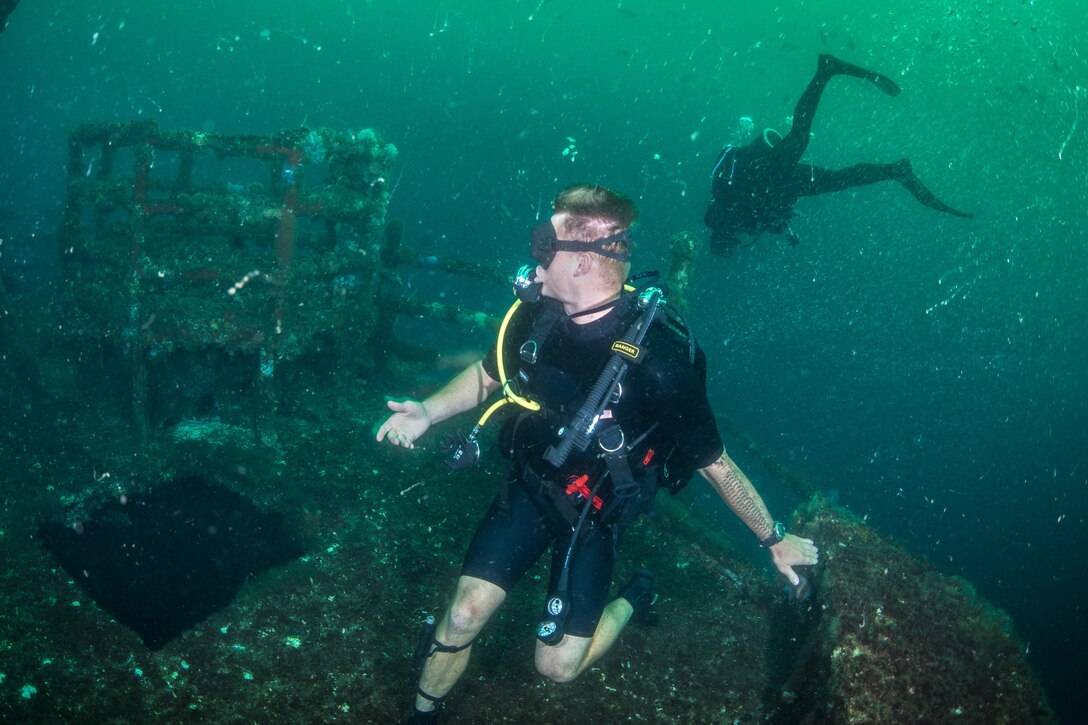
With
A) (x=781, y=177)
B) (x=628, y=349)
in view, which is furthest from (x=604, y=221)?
(x=781, y=177)

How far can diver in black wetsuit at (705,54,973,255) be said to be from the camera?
30.8 feet

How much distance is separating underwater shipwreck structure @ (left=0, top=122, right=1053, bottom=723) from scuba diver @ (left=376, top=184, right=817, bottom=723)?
23.5 inches

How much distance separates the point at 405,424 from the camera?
3.12m

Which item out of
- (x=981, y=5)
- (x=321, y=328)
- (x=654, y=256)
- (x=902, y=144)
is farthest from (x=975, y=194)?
(x=321, y=328)

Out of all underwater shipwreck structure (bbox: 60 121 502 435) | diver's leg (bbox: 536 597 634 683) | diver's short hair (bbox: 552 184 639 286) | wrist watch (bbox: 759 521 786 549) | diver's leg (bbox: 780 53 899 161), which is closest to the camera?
diver's short hair (bbox: 552 184 639 286)

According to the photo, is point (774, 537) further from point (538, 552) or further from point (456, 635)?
point (456, 635)

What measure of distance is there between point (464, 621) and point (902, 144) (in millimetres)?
139599

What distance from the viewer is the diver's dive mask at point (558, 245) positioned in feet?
9.72

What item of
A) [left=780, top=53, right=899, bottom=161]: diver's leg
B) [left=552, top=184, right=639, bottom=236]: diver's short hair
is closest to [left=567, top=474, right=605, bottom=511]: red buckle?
[left=552, top=184, right=639, bottom=236]: diver's short hair

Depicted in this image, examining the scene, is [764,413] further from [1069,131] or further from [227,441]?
[1069,131]

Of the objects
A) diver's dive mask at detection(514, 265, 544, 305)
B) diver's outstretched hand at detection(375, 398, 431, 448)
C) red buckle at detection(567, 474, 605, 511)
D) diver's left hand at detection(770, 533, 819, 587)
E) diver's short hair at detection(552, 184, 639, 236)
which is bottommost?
diver's left hand at detection(770, 533, 819, 587)

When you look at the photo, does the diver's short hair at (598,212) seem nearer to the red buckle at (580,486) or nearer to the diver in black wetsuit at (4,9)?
the red buckle at (580,486)

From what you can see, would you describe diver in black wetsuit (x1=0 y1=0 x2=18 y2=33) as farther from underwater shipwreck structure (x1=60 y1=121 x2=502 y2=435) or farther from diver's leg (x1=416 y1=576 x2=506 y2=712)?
diver's leg (x1=416 y1=576 x2=506 y2=712)

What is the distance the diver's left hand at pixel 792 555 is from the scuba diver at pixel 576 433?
0.04ft
